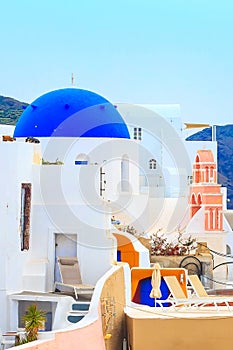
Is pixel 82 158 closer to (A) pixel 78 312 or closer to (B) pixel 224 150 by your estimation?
(A) pixel 78 312

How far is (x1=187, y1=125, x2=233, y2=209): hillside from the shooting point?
8706 centimetres

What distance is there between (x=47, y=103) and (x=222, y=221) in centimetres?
969

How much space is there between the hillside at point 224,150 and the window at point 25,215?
68.0 m

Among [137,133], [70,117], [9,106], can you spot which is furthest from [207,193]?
[9,106]

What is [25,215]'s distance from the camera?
54.7 feet

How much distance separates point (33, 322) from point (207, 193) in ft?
53.4

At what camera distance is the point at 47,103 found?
22.2 m

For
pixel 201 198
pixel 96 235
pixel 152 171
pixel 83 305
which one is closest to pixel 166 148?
pixel 152 171

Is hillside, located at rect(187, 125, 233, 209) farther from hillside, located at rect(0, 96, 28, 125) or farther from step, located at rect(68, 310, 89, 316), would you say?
step, located at rect(68, 310, 89, 316)

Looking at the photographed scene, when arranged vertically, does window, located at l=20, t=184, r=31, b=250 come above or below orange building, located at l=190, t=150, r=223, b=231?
below

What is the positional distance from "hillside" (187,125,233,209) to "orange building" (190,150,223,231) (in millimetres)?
53974

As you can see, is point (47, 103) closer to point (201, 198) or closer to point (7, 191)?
point (7, 191)

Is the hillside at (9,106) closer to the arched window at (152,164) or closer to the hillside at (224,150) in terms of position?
the arched window at (152,164)

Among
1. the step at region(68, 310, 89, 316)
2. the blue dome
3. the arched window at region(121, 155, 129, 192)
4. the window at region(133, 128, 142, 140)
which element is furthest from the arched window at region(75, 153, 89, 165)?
the window at region(133, 128, 142, 140)
